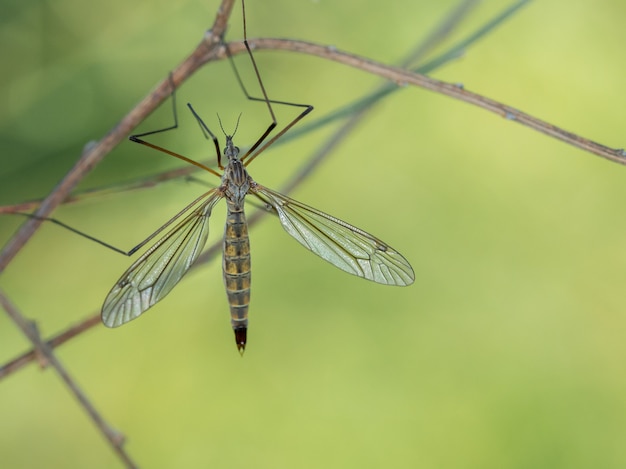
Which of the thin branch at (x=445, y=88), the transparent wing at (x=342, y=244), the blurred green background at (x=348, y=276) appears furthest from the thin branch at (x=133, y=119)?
the blurred green background at (x=348, y=276)

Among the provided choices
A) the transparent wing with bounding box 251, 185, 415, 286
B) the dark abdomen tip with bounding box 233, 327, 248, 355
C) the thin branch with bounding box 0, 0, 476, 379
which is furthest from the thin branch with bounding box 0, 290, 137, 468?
the transparent wing with bounding box 251, 185, 415, 286

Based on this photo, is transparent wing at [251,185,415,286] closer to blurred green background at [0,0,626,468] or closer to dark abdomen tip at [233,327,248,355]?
dark abdomen tip at [233,327,248,355]

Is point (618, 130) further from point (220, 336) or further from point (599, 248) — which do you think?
point (220, 336)

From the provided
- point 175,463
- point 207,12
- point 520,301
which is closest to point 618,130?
point 520,301

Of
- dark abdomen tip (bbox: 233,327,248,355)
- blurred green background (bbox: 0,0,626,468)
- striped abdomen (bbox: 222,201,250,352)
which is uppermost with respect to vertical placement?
blurred green background (bbox: 0,0,626,468)

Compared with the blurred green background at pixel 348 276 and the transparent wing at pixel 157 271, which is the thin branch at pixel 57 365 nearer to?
the transparent wing at pixel 157 271

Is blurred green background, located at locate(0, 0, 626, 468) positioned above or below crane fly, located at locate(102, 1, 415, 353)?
above

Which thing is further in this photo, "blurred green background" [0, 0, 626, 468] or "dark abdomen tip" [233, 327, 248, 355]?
"blurred green background" [0, 0, 626, 468]

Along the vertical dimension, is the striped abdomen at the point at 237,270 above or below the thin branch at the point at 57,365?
above

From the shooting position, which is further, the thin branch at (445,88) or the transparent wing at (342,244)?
the transparent wing at (342,244)
